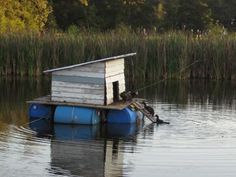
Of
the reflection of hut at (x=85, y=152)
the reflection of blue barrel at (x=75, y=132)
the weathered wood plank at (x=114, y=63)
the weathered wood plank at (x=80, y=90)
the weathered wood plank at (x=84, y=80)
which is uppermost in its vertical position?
the weathered wood plank at (x=114, y=63)

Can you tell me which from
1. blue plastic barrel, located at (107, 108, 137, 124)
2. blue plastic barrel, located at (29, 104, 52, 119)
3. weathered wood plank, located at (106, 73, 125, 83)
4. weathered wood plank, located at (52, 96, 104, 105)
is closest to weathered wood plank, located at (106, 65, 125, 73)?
weathered wood plank, located at (106, 73, 125, 83)

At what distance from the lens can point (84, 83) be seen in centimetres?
1580

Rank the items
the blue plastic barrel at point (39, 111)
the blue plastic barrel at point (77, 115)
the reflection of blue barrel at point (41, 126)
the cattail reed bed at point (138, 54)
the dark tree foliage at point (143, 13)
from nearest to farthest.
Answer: the reflection of blue barrel at point (41, 126)
the blue plastic barrel at point (77, 115)
the blue plastic barrel at point (39, 111)
the cattail reed bed at point (138, 54)
the dark tree foliage at point (143, 13)

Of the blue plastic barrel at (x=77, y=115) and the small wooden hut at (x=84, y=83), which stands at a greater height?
the small wooden hut at (x=84, y=83)

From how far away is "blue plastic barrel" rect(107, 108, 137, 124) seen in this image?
1566 centimetres

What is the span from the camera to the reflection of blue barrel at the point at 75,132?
14102mm

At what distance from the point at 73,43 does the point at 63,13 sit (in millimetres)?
25786

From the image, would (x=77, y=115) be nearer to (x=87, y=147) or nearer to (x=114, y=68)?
(x=114, y=68)

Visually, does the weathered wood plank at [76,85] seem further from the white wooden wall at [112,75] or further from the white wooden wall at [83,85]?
the white wooden wall at [112,75]

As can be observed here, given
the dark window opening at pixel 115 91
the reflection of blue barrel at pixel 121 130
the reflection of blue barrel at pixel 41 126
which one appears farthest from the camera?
the dark window opening at pixel 115 91

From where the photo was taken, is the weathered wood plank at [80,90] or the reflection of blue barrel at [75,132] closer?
the reflection of blue barrel at [75,132]

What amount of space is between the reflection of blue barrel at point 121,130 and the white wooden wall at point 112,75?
→ 688 millimetres

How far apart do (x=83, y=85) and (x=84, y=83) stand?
51mm

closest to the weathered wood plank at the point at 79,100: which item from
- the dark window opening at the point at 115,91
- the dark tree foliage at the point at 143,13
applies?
the dark window opening at the point at 115,91
